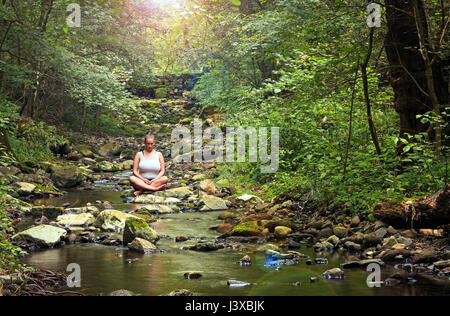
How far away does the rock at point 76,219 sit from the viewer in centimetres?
748

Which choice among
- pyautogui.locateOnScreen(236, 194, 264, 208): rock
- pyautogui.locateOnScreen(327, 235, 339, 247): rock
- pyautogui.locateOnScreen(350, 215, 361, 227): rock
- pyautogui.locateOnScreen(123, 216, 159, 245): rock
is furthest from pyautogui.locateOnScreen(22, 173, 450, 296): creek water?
pyautogui.locateOnScreen(236, 194, 264, 208): rock

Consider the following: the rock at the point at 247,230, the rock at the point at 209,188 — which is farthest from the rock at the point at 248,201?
the rock at the point at 247,230

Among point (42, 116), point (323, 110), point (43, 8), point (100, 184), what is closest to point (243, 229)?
point (323, 110)

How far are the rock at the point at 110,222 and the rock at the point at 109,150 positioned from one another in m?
13.4

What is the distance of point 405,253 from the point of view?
199 inches

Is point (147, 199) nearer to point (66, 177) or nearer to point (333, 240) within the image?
point (66, 177)

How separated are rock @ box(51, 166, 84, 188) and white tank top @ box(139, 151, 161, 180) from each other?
3653 millimetres

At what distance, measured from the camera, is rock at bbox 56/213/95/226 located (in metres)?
7.48

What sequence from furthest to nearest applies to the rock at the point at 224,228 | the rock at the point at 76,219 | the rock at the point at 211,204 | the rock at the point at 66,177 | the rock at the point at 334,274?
the rock at the point at 66,177 → the rock at the point at 211,204 → the rock at the point at 76,219 → the rock at the point at 224,228 → the rock at the point at 334,274

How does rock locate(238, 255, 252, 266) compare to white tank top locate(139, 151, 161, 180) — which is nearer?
rock locate(238, 255, 252, 266)

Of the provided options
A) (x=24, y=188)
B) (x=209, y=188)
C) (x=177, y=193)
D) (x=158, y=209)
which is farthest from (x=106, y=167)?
(x=158, y=209)

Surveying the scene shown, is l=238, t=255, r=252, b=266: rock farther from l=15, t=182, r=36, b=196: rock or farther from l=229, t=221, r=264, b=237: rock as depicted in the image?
l=15, t=182, r=36, b=196: rock

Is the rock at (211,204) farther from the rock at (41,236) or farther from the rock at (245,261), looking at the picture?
the rock at (245,261)

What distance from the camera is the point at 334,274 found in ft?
14.6
